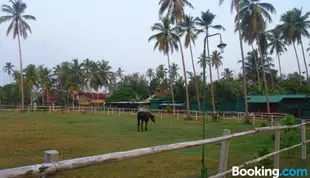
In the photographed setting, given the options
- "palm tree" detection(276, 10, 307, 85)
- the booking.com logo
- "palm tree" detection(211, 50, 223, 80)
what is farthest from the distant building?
the booking.com logo

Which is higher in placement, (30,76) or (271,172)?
(30,76)

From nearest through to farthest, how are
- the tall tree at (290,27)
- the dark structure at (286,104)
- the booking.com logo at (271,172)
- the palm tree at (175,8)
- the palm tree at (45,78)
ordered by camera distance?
the booking.com logo at (271,172), the dark structure at (286,104), the palm tree at (175,8), the tall tree at (290,27), the palm tree at (45,78)

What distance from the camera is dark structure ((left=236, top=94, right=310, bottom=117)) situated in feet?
87.8

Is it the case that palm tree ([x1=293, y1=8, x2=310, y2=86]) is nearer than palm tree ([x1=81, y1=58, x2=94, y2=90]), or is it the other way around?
palm tree ([x1=293, y1=8, x2=310, y2=86])

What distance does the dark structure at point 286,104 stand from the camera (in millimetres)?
26750

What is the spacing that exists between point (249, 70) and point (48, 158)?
165ft

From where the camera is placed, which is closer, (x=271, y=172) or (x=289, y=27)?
(x=271, y=172)

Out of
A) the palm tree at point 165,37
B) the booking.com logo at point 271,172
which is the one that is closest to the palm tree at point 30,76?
the palm tree at point 165,37

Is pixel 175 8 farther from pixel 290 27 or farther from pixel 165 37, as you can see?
pixel 290 27

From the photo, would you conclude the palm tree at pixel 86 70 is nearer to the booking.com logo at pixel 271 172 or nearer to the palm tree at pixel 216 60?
the palm tree at pixel 216 60

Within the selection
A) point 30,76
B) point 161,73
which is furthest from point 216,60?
point 30,76

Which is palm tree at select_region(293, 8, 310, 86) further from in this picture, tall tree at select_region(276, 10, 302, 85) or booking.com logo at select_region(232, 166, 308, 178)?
booking.com logo at select_region(232, 166, 308, 178)

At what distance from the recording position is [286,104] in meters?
29.3

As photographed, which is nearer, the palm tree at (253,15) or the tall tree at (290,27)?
the palm tree at (253,15)
